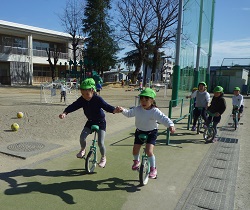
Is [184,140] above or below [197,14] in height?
below

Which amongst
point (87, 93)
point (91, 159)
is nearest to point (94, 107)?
point (87, 93)

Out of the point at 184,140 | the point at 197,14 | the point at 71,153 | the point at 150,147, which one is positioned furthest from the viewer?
the point at 197,14

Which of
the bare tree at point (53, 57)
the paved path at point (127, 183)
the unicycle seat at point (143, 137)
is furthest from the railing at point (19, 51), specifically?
the unicycle seat at point (143, 137)

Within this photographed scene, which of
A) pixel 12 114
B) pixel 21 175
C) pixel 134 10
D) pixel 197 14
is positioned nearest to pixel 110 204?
pixel 21 175

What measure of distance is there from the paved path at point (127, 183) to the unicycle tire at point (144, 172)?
97 millimetres

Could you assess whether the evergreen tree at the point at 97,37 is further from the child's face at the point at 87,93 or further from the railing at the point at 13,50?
the child's face at the point at 87,93

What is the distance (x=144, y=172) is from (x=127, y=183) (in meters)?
0.33

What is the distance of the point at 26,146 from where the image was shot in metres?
5.70

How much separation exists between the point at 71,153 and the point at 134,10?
33.7 metres

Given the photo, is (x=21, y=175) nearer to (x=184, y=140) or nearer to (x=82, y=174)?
(x=82, y=174)

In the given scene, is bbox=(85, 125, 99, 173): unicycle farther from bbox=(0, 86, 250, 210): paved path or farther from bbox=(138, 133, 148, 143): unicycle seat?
bbox=(138, 133, 148, 143): unicycle seat

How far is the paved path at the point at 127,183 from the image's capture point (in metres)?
3.39

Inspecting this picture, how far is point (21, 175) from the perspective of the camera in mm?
4145

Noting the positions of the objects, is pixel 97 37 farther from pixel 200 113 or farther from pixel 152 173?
pixel 152 173
